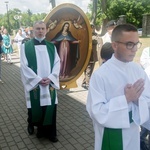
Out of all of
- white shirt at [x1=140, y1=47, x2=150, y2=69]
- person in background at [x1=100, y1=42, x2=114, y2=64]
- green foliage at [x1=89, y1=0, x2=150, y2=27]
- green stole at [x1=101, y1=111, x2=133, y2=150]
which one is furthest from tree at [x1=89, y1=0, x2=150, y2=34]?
green stole at [x1=101, y1=111, x2=133, y2=150]

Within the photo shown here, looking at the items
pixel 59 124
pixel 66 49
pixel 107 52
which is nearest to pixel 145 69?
pixel 107 52

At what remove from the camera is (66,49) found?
18.3ft

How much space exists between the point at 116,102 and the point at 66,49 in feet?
12.4

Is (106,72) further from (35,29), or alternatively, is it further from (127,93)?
(35,29)

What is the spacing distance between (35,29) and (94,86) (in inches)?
86.5

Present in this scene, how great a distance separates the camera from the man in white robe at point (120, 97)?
192 centimetres

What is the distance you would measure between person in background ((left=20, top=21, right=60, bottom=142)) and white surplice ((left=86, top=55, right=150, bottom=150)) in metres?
1.86

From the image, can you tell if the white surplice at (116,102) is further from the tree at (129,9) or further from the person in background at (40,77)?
the tree at (129,9)

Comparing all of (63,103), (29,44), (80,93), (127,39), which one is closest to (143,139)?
(127,39)

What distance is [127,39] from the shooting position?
196 cm

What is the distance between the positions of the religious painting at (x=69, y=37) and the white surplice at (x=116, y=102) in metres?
3.30

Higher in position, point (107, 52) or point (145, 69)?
point (107, 52)

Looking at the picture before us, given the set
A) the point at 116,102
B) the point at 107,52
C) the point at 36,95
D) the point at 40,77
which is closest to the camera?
the point at 116,102

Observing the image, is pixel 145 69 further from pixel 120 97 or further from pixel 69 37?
pixel 69 37
